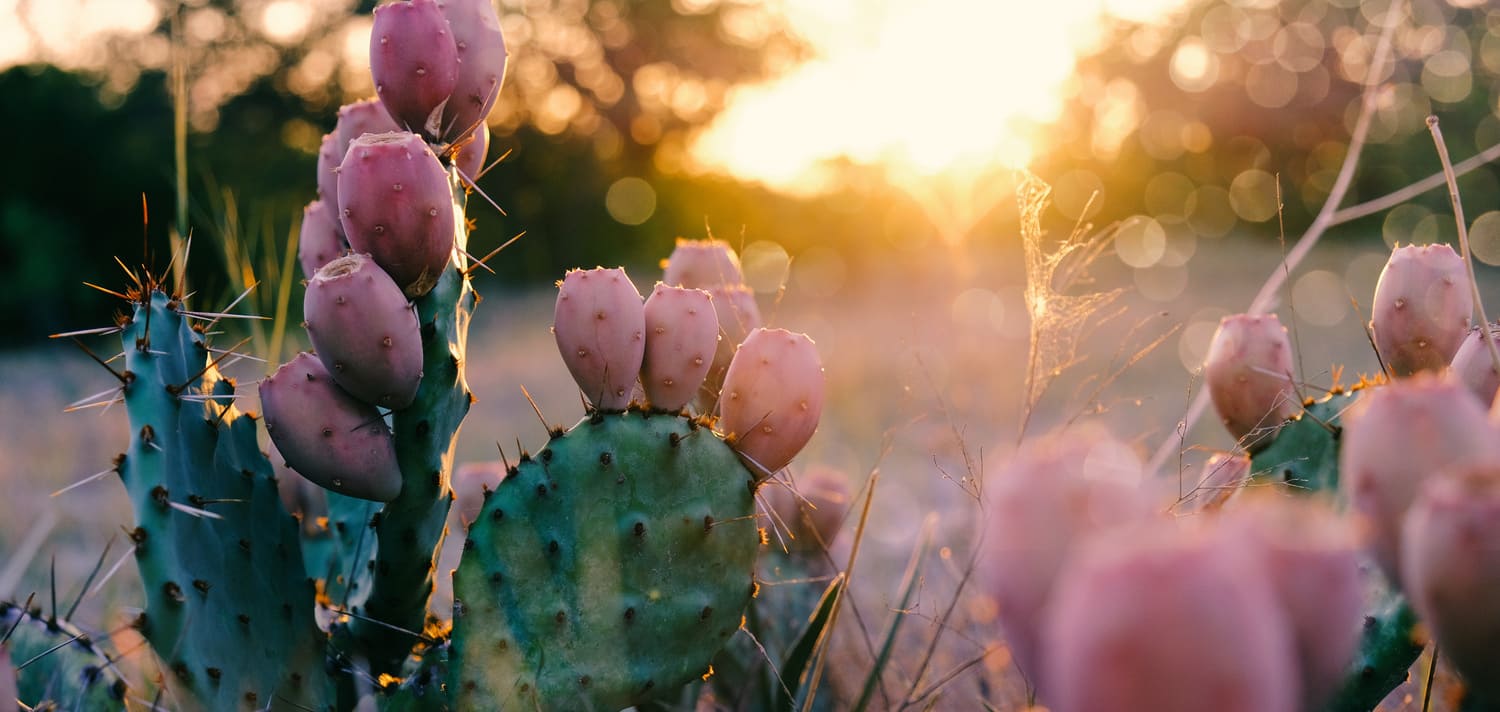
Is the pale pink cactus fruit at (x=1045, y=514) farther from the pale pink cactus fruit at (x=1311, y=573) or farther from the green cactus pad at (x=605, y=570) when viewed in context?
the green cactus pad at (x=605, y=570)

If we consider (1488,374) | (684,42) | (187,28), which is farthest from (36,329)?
(1488,374)

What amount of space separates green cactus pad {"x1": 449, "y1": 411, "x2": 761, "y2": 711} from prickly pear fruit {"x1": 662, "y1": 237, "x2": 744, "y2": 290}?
1.00 feet

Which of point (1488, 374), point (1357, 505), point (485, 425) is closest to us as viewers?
point (1357, 505)

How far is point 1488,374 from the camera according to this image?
0.83 m

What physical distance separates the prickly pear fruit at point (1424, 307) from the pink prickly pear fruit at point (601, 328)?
66cm

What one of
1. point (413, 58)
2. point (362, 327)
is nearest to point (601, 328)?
point (362, 327)

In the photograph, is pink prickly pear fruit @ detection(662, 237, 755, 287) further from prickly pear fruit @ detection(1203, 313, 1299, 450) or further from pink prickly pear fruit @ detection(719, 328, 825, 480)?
prickly pear fruit @ detection(1203, 313, 1299, 450)

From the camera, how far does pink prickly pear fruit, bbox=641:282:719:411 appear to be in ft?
3.22

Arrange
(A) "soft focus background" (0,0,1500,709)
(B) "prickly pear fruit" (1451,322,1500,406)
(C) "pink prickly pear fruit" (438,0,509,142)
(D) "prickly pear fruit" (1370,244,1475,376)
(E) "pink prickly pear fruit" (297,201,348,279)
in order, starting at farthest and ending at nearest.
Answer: (A) "soft focus background" (0,0,1500,709) < (E) "pink prickly pear fruit" (297,201,348,279) < (C) "pink prickly pear fruit" (438,0,509,142) < (D) "prickly pear fruit" (1370,244,1475,376) < (B) "prickly pear fruit" (1451,322,1500,406)

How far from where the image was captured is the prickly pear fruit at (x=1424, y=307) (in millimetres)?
→ 928

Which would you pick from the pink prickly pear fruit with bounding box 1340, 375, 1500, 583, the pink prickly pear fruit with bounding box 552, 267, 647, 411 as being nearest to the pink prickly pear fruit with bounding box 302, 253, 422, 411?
the pink prickly pear fruit with bounding box 552, 267, 647, 411

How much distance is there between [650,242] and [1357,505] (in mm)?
10180

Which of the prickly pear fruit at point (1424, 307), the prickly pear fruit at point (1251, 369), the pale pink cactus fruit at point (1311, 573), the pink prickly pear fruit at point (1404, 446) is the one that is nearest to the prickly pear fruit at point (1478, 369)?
the prickly pear fruit at point (1424, 307)

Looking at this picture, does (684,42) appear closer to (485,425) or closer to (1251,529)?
(485,425)
